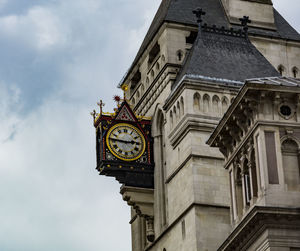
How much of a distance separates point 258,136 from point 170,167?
13.6 meters

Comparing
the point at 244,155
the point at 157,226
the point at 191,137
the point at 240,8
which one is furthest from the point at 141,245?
the point at 244,155

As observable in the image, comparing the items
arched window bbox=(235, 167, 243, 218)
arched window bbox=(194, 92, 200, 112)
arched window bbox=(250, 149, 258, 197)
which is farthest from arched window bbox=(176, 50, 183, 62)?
arched window bbox=(250, 149, 258, 197)

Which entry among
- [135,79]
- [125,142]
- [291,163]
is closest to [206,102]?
[125,142]

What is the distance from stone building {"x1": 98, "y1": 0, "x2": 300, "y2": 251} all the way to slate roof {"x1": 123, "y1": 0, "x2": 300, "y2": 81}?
0.22 ft

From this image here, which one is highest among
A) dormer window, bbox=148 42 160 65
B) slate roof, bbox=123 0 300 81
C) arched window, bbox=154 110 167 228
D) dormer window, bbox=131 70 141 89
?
slate roof, bbox=123 0 300 81

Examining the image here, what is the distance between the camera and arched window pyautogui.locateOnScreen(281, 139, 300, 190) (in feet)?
106

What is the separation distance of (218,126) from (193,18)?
1599 cm

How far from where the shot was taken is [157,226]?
155 ft

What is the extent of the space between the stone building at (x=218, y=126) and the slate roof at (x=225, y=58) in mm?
62

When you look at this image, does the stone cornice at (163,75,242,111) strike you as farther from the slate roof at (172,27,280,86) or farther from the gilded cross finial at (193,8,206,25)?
the gilded cross finial at (193,8,206,25)

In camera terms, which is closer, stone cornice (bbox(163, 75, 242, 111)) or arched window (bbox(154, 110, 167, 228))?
stone cornice (bbox(163, 75, 242, 111))

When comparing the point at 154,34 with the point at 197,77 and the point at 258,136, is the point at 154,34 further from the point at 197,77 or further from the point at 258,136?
the point at 258,136

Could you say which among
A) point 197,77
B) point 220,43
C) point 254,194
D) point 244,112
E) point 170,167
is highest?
point 220,43

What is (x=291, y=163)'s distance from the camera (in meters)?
32.8
